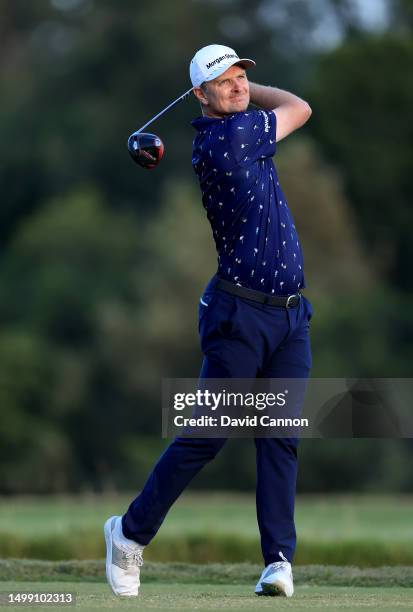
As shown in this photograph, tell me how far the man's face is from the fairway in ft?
6.62

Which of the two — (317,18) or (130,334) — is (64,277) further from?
(317,18)

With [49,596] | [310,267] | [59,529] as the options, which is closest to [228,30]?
[310,267]

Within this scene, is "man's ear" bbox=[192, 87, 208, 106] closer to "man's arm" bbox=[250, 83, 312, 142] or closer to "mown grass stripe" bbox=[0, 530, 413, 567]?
"man's arm" bbox=[250, 83, 312, 142]

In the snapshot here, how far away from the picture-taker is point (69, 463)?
149 ft

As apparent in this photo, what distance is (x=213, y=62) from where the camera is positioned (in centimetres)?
714

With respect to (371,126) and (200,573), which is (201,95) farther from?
(371,126)

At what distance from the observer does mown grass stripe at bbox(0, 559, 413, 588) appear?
8.03 meters

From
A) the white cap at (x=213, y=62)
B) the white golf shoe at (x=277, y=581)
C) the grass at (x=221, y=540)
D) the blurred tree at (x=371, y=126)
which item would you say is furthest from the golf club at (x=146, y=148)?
the blurred tree at (x=371, y=126)

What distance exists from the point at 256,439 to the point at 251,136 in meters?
1.29

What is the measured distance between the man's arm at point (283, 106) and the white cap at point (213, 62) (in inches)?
8.9

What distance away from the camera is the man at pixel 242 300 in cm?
704

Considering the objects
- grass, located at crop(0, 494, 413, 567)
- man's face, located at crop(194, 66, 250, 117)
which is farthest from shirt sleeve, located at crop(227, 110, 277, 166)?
grass, located at crop(0, 494, 413, 567)

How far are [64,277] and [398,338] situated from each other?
1211 cm

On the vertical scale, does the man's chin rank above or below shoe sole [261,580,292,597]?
above
